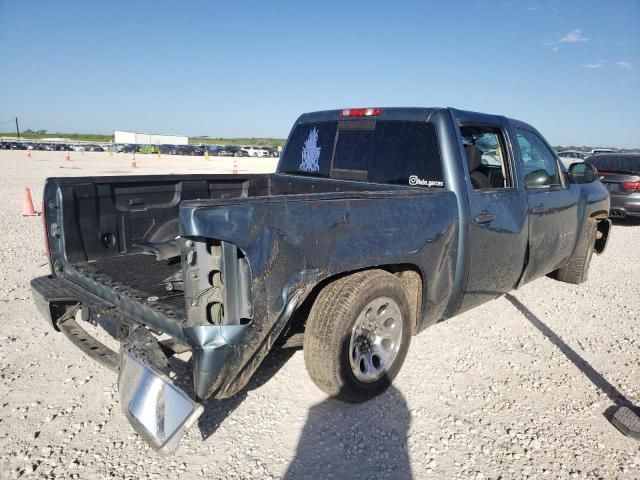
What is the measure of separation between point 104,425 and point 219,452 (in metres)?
0.76

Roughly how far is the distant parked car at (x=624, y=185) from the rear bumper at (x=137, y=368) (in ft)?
32.0

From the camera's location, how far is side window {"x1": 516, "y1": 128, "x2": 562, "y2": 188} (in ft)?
→ 13.3

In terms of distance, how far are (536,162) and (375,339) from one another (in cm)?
250

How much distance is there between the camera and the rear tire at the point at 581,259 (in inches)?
209

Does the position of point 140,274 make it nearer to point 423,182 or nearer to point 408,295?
point 408,295

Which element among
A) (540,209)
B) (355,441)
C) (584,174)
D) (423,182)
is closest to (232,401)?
(355,441)

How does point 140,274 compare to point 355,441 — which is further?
point 140,274

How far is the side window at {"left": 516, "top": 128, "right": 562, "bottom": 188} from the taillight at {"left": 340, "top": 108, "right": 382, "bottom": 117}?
134cm

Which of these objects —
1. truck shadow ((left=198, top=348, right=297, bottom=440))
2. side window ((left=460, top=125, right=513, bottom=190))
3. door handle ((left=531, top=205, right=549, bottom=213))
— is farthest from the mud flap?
truck shadow ((left=198, top=348, right=297, bottom=440))

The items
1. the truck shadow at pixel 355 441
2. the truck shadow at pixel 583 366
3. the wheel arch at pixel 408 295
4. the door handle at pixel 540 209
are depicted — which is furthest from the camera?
the door handle at pixel 540 209

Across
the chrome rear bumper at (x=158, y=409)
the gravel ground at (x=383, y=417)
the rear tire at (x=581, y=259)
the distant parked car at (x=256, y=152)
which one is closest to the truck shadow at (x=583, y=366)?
the gravel ground at (x=383, y=417)

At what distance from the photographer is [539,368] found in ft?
11.8

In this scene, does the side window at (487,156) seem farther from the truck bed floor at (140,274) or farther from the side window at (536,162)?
the truck bed floor at (140,274)

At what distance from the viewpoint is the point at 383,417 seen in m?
2.89
